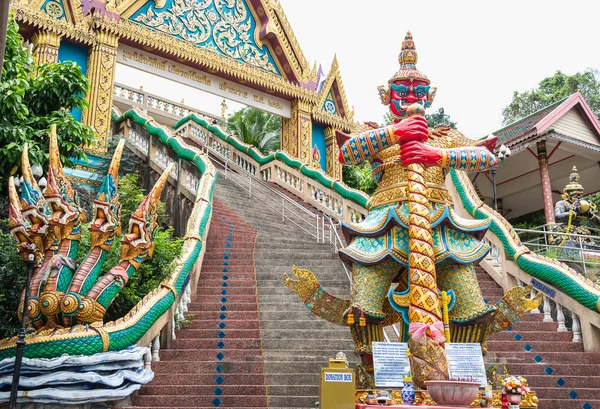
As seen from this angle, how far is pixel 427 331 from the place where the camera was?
4.91 metres

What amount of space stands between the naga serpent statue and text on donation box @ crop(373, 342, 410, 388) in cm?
25

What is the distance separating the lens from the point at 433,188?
597 cm

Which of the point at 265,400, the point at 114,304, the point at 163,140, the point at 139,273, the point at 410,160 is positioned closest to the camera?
the point at 410,160

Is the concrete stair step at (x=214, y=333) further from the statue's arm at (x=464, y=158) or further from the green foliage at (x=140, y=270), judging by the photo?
the statue's arm at (x=464, y=158)

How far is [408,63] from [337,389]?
3595 millimetres

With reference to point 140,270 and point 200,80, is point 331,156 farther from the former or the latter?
point 140,270

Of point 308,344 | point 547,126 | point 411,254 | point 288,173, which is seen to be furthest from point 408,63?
point 547,126

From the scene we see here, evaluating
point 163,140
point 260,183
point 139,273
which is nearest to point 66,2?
point 163,140

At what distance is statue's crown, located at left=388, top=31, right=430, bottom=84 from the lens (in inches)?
247

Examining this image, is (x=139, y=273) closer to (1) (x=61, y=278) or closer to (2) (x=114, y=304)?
(2) (x=114, y=304)

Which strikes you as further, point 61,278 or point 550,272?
point 550,272

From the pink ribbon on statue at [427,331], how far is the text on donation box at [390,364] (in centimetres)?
24

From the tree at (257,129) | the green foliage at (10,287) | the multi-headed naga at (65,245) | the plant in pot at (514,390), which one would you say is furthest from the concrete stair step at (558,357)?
the tree at (257,129)

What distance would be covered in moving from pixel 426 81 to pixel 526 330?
13.2 feet
